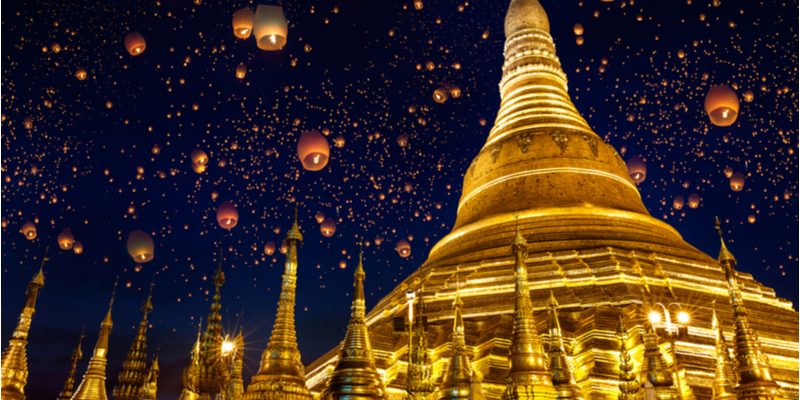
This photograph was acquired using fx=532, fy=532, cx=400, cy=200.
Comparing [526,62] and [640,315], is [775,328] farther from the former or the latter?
[526,62]

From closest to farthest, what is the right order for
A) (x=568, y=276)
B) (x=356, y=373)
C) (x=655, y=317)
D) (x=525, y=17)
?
(x=356, y=373) → (x=655, y=317) → (x=568, y=276) → (x=525, y=17)

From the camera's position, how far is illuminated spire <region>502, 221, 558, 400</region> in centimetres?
497

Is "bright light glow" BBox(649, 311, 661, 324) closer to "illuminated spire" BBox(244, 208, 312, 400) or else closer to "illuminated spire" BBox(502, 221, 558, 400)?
"illuminated spire" BBox(502, 221, 558, 400)

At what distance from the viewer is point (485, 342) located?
12953 mm

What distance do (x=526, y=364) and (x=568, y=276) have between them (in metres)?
11.0

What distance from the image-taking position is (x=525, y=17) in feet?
94.7

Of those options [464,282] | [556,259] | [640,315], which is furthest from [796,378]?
[464,282]

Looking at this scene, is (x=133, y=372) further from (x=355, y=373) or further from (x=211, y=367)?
(x=355, y=373)

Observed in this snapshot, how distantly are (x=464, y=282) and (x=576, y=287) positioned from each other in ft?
10.8

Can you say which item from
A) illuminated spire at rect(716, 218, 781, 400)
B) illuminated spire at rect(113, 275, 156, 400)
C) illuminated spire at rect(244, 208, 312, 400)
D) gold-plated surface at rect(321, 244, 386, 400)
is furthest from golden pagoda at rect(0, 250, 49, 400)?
illuminated spire at rect(716, 218, 781, 400)

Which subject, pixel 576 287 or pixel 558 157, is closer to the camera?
pixel 576 287

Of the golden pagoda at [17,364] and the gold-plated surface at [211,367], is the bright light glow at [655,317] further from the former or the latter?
the golden pagoda at [17,364]

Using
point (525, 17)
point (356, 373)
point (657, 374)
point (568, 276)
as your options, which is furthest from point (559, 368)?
point (525, 17)

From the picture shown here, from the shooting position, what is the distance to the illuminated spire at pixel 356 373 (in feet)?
18.3
